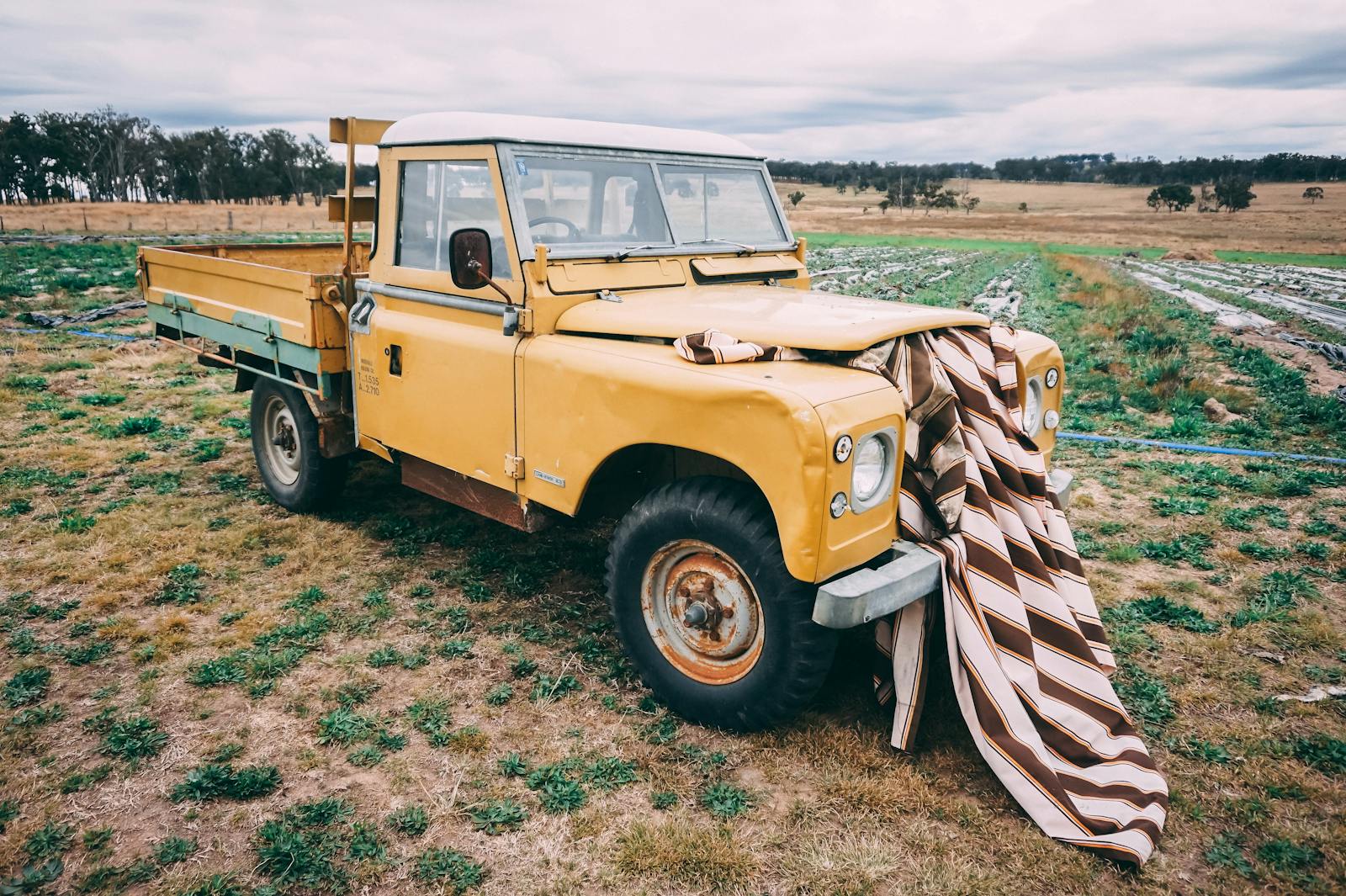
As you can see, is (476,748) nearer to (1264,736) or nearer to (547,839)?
(547,839)

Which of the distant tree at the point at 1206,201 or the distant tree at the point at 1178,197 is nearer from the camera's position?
the distant tree at the point at 1206,201

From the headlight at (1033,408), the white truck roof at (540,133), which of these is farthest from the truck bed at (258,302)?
the headlight at (1033,408)

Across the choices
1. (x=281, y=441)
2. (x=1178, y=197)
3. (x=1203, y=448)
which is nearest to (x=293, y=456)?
(x=281, y=441)

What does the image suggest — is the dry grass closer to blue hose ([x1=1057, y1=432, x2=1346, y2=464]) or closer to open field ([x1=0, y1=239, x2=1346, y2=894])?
open field ([x1=0, y1=239, x2=1346, y2=894])

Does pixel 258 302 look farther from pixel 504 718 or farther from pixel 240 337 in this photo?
pixel 504 718

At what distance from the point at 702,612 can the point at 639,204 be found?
7.66ft

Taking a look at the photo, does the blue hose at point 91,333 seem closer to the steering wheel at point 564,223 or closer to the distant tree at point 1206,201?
the steering wheel at point 564,223

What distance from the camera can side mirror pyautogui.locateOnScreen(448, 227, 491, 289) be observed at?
379 cm

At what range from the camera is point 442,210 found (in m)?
4.42

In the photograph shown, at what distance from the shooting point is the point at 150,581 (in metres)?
4.79

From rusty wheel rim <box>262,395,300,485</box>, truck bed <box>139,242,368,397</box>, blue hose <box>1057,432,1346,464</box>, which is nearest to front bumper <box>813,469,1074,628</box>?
truck bed <box>139,242,368,397</box>

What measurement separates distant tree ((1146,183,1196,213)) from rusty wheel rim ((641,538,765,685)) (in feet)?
314

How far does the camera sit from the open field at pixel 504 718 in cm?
281

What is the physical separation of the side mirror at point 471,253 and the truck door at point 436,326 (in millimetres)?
197
